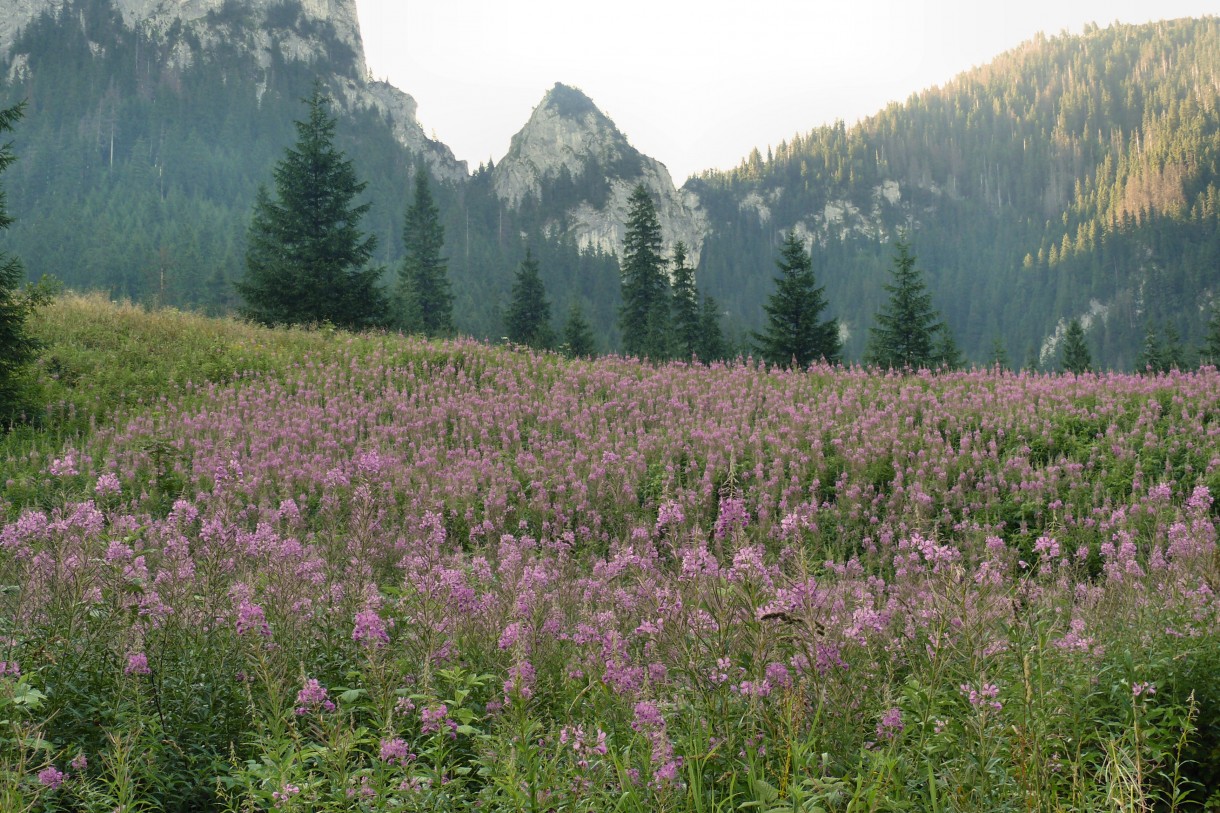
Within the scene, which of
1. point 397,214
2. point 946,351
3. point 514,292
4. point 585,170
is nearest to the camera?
point 946,351

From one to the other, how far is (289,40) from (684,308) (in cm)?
14150

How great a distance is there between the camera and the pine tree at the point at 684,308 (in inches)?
1682

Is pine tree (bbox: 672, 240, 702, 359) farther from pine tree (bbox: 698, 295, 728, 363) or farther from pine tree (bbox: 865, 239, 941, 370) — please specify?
pine tree (bbox: 865, 239, 941, 370)

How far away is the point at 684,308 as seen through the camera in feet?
143

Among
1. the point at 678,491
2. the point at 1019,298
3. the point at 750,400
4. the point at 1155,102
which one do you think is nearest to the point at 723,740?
the point at 678,491

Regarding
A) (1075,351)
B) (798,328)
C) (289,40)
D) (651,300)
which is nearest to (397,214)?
(289,40)

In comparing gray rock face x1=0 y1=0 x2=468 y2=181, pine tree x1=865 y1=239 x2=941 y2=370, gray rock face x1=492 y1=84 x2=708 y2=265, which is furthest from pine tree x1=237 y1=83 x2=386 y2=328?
gray rock face x1=492 y1=84 x2=708 y2=265

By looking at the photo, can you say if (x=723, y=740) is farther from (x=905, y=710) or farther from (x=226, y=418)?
(x=226, y=418)

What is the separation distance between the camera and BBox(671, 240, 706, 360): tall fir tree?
4272 cm

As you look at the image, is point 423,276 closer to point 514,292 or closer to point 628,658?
point 514,292

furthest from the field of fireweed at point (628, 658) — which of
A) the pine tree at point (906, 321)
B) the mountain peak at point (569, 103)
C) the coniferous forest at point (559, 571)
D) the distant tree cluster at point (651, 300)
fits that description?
the mountain peak at point (569, 103)

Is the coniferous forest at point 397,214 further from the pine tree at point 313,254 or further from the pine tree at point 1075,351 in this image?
the pine tree at point 313,254

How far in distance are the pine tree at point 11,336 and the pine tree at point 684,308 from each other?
32.7 m

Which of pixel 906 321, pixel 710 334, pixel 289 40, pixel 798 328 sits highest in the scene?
pixel 289 40
